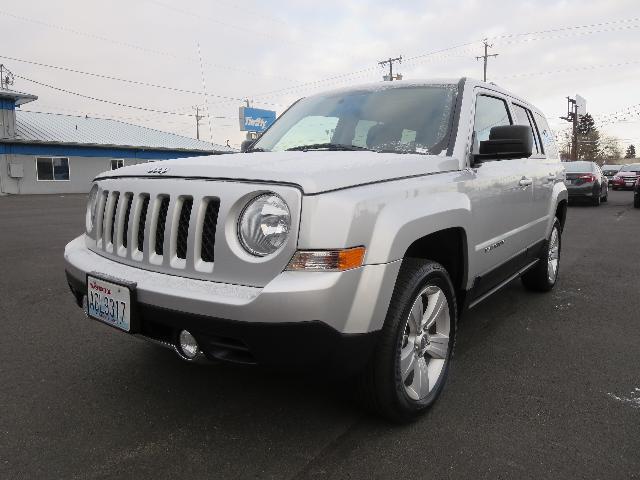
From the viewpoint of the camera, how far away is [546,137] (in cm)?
476

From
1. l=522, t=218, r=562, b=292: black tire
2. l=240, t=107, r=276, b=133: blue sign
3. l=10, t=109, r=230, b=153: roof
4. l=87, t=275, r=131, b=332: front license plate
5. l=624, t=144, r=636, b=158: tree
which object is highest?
l=624, t=144, r=636, b=158: tree

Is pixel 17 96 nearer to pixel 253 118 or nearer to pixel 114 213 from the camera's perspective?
pixel 253 118

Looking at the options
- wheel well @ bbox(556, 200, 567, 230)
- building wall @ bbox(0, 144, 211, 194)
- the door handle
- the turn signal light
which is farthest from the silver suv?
building wall @ bbox(0, 144, 211, 194)

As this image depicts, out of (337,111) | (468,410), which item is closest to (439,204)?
(468,410)

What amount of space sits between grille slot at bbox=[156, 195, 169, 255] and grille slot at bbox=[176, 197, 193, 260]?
3.9 inches

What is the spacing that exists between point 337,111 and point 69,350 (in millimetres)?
2430

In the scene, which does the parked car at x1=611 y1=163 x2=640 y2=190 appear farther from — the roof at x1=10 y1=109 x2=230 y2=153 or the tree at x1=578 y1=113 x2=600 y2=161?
the tree at x1=578 y1=113 x2=600 y2=161

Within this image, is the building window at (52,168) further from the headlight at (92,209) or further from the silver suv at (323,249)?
the silver suv at (323,249)

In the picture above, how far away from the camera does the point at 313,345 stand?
190 centimetres

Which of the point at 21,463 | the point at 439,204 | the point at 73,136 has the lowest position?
the point at 21,463

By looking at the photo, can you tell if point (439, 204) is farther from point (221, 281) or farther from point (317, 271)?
point (221, 281)

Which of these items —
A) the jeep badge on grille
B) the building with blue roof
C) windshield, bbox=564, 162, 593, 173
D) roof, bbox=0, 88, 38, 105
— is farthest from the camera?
the building with blue roof

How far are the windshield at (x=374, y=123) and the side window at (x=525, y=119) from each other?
113cm

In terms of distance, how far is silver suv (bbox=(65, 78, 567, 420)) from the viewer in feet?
6.21
